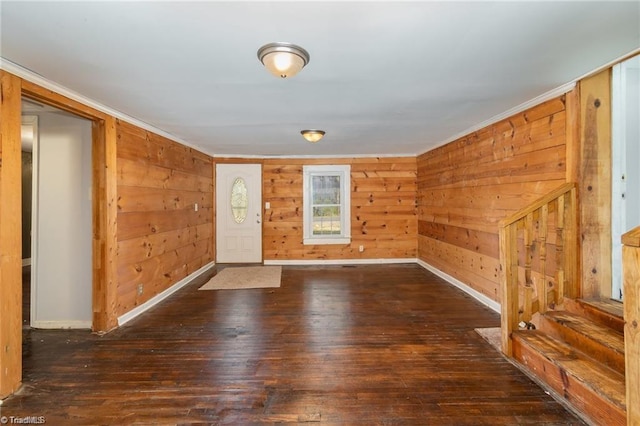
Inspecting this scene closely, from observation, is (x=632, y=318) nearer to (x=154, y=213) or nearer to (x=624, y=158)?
(x=624, y=158)

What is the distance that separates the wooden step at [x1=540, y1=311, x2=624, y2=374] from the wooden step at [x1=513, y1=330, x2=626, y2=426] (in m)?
0.05

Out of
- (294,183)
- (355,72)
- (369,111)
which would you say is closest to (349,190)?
(294,183)

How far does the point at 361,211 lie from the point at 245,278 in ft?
8.50

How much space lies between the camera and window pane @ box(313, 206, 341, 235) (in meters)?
6.01

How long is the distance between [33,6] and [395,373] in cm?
303

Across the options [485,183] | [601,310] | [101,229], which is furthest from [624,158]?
[101,229]

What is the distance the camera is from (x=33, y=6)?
140 centimetres

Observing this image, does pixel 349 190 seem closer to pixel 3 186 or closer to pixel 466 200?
pixel 466 200

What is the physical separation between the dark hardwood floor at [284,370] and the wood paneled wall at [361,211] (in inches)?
92.5

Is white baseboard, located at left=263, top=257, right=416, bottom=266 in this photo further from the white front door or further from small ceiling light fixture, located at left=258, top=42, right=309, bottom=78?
small ceiling light fixture, located at left=258, top=42, right=309, bottom=78

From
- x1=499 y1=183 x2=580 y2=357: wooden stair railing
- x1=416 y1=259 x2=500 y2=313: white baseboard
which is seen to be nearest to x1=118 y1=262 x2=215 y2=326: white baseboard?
x1=499 y1=183 x2=580 y2=357: wooden stair railing

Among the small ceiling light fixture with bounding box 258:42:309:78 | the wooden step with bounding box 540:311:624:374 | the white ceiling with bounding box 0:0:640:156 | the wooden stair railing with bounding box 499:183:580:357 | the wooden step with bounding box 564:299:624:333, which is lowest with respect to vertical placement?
the wooden step with bounding box 540:311:624:374

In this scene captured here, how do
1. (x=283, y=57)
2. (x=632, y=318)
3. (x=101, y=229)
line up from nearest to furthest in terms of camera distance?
(x=632, y=318) < (x=283, y=57) < (x=101, y=229)

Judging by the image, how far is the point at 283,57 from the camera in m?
1.77
